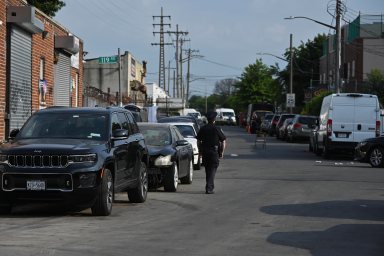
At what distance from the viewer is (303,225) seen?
1215 cm

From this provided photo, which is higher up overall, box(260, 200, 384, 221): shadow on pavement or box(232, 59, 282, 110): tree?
box(232, 59, 282, 110): tree

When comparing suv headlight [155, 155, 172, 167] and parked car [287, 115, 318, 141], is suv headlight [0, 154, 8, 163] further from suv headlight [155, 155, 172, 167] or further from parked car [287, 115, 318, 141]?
parked car [287, 115, 318, 141]

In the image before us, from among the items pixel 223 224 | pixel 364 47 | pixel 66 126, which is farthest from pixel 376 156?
pixel 364 47

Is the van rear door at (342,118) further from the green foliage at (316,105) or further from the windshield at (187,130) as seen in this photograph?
the green foliage at (316,105)

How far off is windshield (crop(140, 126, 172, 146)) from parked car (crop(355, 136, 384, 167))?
10213mm

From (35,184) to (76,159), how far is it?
2.41 feet

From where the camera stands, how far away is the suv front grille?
493 inches

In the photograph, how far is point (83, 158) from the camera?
12570 mm

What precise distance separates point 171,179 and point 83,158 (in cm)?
496

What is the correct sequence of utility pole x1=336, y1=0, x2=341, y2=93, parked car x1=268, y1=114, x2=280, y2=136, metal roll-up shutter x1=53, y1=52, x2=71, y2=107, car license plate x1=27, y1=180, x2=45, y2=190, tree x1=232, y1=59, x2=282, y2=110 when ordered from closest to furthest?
1. car license plate x1=27, y1=180, x2=45, y2=190
2. metal roll-up shutter x1=53, y1=52, x2=71, y2=107
3. utility pole x1=336, y1=0, x2=341, y2=93
4. parked car x1=268, y1=114, x2=280, y2=136
5. tree x1=232, y1=59, x2=282, y2=110

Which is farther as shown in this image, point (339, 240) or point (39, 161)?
point (39, 161)

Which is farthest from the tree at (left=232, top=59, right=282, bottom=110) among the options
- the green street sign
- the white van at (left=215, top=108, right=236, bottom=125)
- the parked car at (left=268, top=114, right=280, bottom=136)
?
the parked car at (left=268, top=114, right=280, bottom=136)

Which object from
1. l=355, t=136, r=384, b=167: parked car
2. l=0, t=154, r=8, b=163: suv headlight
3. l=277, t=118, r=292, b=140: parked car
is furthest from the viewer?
l=277, t=118, r=292, b=140: parked car

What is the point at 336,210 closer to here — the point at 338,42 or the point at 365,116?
the point at 365,116
